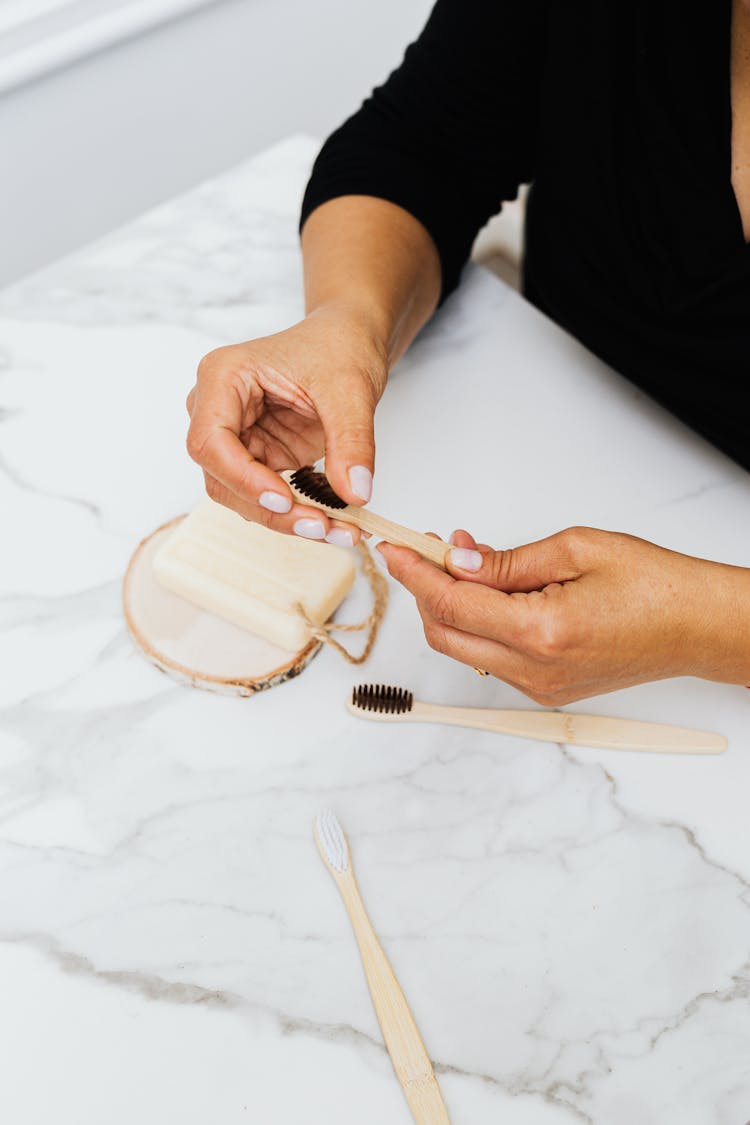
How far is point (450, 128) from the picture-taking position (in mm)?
819

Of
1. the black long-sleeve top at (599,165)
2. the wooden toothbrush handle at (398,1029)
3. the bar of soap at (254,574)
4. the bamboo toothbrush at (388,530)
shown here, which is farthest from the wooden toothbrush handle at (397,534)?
the black long-sleeve top at (599,165)

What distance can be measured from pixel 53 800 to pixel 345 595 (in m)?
0.26

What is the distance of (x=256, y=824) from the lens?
1.90 feet

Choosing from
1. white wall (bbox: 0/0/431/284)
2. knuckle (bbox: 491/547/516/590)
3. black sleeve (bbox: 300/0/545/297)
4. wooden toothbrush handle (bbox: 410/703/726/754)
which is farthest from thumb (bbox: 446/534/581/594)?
white wall (bbox: 0/0/431/284)

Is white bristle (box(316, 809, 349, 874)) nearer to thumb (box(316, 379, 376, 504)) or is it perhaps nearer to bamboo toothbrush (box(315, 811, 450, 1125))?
bamboo toothbrush (box(315, 811, 450, 1125))

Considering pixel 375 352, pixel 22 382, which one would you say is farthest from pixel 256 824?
pixel 22 382

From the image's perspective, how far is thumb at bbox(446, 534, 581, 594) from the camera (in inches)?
21.9

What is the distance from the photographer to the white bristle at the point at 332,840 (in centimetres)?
55

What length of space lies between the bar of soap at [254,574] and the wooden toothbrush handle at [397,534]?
101 millimetres

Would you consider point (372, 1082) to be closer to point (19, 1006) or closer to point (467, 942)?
point (467, 942)

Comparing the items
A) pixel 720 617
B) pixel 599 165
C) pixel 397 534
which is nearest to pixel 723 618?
pixel 720 617

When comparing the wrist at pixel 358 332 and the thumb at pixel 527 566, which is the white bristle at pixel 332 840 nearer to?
the thumb at pixel 527 566

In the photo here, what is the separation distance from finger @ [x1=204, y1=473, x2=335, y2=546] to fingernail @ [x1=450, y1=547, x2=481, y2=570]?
0.08m

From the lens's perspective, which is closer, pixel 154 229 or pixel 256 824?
pixel 256 824
